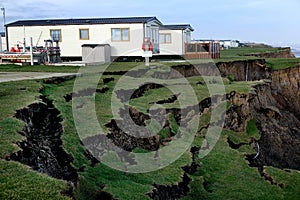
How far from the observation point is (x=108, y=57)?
3344 centimetres

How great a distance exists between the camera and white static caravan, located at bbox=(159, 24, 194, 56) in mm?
38938

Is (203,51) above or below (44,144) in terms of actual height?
above

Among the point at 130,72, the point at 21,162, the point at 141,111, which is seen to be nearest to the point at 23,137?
the point at 21,162

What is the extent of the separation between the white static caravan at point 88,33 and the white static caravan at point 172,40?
9.54 ft

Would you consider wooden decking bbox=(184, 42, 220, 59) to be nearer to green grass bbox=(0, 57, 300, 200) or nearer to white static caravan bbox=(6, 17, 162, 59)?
white static caravan bbox=(6, 17, 162, 59)

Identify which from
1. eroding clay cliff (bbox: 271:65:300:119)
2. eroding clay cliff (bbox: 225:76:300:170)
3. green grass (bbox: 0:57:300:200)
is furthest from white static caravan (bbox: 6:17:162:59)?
green grass (bbox: 0:57:300:200)

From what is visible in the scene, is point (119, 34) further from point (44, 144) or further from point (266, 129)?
point (44, 144)

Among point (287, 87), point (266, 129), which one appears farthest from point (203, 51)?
point (266, 129)

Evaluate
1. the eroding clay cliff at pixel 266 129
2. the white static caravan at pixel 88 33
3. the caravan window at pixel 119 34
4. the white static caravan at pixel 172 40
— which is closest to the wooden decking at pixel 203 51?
the white static caravan at pixel 172 40

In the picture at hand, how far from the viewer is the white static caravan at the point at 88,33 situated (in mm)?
33625

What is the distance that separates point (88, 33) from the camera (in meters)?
34.5

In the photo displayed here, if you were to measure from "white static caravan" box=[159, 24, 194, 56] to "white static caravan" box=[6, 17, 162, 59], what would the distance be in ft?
9.54

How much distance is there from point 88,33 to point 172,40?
8919 mm

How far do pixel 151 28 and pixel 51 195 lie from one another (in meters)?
29.6
